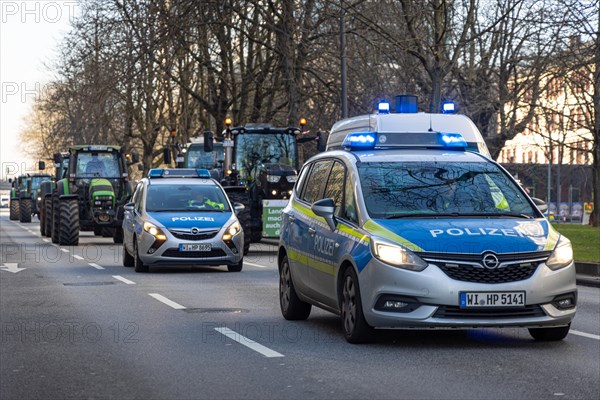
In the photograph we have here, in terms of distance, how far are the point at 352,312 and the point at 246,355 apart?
1099mm

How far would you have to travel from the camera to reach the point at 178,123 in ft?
206

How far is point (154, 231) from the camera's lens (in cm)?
2061

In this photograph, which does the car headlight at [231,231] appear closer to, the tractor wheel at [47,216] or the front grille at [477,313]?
the front grille at [477,313]

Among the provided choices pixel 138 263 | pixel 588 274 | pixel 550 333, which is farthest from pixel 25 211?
pixel 550 333

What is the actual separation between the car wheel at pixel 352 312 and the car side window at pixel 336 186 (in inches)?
32.8

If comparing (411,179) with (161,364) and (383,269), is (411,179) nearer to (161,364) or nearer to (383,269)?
(383,269)

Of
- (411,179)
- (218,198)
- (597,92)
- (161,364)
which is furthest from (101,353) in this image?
(597,92)

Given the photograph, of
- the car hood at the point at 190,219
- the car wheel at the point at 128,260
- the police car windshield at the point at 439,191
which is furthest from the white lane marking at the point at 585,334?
the car wheel at the point at 128,260

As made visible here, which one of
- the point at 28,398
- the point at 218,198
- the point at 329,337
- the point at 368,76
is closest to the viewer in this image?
the point at 28,398

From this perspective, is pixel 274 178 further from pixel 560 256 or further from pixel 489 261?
pixel 489 261

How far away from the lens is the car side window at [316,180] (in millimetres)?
12359

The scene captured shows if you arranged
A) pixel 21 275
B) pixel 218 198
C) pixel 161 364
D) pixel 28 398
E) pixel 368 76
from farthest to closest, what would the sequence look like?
pixel 368 76 < pixel 218 198 < pixel 21 275 < pixel 161 364 < pixel 28 398

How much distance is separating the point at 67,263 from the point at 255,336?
1348cm

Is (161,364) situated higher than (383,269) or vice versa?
(383,269)
